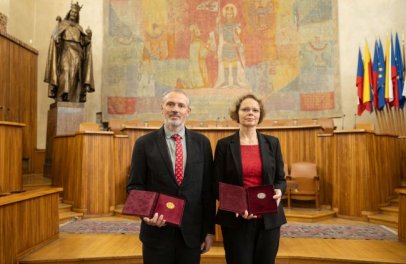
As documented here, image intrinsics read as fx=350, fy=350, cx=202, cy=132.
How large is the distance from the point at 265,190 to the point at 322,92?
630cm

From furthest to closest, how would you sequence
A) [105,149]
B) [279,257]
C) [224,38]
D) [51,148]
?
[224,38]
[51,148]
[105,149]
[279,257]

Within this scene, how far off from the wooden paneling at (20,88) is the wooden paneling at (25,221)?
401 cm

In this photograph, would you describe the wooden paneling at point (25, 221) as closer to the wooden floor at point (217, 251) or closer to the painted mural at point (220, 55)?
the wooden floor at point (217, 251)

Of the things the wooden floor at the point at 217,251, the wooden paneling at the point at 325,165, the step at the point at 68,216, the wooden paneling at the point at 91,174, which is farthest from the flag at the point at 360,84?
the step at the point at 68,216

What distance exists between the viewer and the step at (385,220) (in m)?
4.28

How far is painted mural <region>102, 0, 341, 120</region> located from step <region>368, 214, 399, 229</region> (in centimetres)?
331

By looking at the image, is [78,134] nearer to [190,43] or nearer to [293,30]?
[190,43]

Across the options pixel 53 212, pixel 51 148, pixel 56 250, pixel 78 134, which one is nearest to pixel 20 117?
pixel 51 148

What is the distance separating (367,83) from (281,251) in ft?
16.2

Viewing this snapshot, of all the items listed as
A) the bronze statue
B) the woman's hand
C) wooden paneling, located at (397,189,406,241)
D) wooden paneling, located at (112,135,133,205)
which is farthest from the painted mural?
the woman's hand

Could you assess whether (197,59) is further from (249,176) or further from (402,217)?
(249,176)

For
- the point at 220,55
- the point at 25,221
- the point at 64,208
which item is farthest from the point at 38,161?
the point at 25,221

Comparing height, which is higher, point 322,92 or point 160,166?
point 322,92

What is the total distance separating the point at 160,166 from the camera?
1.80 m
